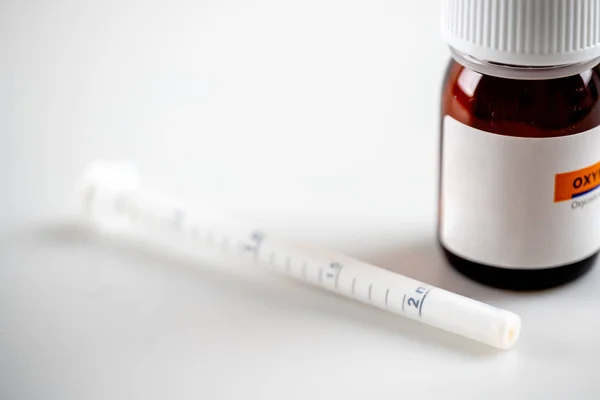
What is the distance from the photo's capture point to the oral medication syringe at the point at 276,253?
0.90m

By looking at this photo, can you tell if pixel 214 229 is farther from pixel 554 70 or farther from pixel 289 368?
pixel 554 70

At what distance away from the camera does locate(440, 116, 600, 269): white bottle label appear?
89cm

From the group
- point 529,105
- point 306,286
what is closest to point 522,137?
point 529,105

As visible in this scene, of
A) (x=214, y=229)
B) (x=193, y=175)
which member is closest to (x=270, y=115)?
(x=193, y=175)

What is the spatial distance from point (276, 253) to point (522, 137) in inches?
10.4

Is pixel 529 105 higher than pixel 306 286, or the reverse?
pixel 529 105

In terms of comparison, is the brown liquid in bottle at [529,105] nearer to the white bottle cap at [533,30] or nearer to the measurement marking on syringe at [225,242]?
the white bottle cap at [533,30]

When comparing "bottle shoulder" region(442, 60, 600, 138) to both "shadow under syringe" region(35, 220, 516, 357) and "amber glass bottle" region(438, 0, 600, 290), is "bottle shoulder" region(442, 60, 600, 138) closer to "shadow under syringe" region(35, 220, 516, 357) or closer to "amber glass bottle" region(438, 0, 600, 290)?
"amber glass bottle" region(438, 0, 600, 290)

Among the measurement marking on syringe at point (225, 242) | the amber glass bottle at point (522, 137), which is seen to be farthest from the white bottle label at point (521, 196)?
the measurement marking on syringe at point (225, 242)

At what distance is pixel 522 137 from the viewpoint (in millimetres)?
883

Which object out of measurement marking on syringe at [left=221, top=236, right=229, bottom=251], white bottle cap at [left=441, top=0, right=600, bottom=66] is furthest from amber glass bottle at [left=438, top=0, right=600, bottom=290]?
measurement marking on syringe at [left=221, top=236, right=229, bottom=251]

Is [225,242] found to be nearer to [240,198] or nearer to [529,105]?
[240,198]

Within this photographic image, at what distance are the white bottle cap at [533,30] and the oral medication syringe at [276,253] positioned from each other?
213 mm

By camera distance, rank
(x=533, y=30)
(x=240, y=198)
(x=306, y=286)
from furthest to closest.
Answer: (x=240, y=198)
(x=306, y=286)
(x=533, y=30)
